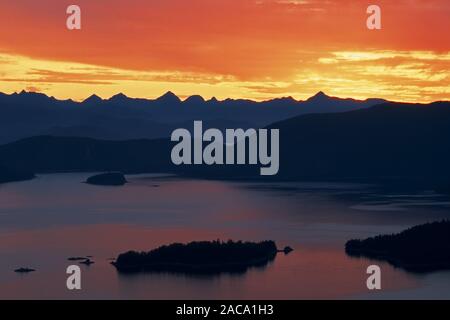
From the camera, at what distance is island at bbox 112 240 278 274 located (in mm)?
32688

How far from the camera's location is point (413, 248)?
36.5 m

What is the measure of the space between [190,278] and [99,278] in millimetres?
3390

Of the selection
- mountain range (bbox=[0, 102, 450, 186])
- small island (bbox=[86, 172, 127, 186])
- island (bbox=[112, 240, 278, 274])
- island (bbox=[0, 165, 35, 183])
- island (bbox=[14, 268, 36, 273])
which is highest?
mountain range (bbox=[0, 102, 450, 186])

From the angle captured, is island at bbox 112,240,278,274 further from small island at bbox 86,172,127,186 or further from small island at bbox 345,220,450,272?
small island at bbox 86,172,127,186

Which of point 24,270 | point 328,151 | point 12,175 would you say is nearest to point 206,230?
point 24,270

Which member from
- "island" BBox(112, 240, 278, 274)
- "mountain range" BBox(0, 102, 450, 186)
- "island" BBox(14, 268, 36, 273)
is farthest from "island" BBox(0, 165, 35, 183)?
"island" BBox(112, 240, 278, 274)

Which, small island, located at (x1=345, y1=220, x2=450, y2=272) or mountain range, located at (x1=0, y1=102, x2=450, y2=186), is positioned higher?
mountain range, located at (x1=0, y1=102, x2=450, y2=186)

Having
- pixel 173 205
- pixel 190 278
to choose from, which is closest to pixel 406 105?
pixel 173 205

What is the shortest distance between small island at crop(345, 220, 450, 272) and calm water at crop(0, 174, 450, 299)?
35.5 inches

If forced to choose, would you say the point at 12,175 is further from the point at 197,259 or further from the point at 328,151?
the point at 197,259

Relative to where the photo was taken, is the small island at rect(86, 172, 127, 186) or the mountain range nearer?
the small island at rect(86, 172, 127, 186)
